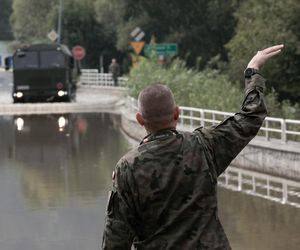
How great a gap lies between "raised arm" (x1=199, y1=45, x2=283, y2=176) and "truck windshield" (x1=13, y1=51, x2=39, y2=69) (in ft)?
134

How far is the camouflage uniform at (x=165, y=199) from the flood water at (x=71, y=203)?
710 cm

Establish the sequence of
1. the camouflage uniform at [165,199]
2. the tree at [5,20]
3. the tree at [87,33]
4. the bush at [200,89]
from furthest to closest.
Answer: the tree at [5,20] → the tree at [87,33] → the bush at [200,89] → the camouflage uniform at [165,199]

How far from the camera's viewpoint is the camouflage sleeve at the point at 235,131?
4.55 m

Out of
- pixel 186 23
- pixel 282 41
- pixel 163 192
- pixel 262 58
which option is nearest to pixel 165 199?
pixel 163 192

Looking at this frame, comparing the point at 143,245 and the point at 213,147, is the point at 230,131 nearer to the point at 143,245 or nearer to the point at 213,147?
the point at 213,147

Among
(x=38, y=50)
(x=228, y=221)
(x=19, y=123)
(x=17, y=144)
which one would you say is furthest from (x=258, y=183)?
Result: (x=38, y=50)

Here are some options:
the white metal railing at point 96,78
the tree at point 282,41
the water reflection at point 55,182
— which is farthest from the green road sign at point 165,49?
the white metal railing at point 96,78

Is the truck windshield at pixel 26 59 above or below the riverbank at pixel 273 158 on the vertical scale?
below

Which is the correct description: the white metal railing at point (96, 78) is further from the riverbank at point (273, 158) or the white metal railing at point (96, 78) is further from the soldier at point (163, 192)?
the soldier at point (163, 192)

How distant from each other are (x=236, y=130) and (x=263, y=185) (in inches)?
522

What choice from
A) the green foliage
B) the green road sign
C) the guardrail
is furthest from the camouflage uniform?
the green road sign

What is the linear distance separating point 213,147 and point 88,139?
78.8ft

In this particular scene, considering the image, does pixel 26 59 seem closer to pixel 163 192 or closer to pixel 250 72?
pixel 250 72

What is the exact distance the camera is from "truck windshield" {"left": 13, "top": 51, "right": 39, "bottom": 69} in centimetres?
4506
